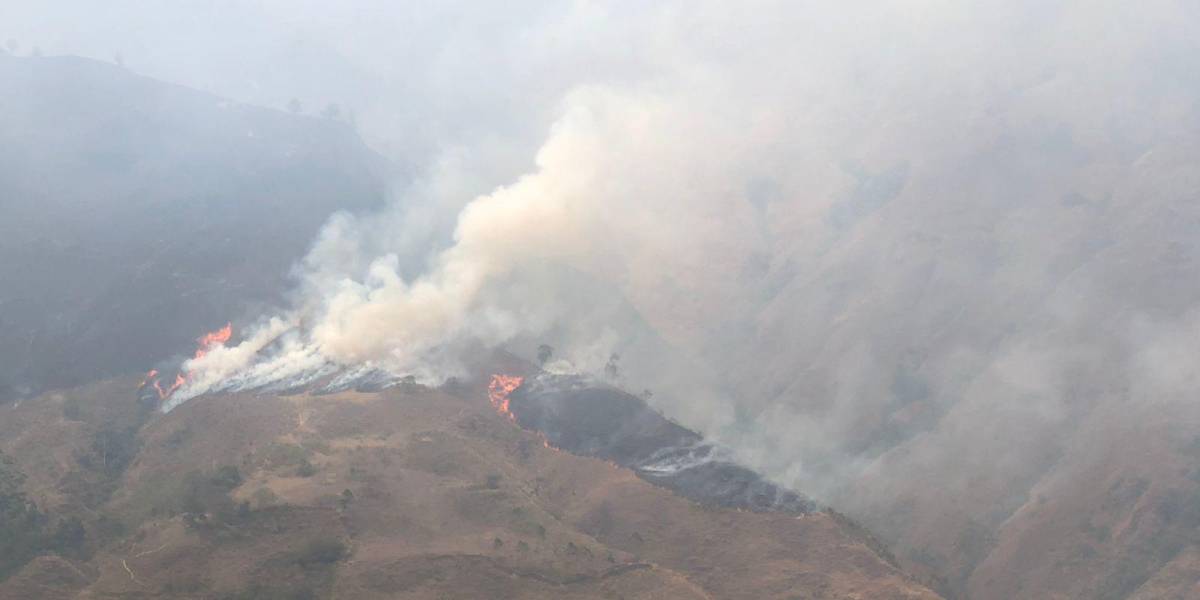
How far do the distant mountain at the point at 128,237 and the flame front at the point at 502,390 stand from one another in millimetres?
48851

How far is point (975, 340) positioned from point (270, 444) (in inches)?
3741

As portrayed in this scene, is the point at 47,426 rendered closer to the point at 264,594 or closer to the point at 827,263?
the point at 264,594

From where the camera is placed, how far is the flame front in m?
127

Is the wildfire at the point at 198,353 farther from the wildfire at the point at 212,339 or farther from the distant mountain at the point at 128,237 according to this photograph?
the distant mountain at the point at 128,237

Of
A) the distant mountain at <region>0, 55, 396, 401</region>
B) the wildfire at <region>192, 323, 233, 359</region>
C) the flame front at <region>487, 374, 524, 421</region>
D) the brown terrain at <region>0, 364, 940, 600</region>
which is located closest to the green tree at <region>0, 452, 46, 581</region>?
the brown terrain at <region>0, 364, 940, 600</region>

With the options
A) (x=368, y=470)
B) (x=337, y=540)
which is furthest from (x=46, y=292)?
(x=337, y=540)

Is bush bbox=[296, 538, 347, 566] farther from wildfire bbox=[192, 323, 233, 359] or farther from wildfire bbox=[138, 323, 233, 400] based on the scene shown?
wildfire bbox=[192, 323, 233, 359]

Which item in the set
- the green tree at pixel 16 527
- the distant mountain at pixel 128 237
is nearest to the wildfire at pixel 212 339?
the distant mountain at pixel 128 237

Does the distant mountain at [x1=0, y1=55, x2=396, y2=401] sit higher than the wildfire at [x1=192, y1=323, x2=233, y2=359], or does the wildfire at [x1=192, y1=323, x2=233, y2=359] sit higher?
the distant mountain at [x1=0, y1=55, x2=396, y2=401]

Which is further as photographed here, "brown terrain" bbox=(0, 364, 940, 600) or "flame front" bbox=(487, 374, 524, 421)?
"flame front" bbox=(487, 374, 524, 421)

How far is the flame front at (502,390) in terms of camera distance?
127 meters

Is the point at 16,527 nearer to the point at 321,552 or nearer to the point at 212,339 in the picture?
A: the point at 321,552

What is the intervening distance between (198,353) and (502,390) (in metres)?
48.6

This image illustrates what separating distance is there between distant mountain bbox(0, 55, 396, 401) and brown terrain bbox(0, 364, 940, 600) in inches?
912
